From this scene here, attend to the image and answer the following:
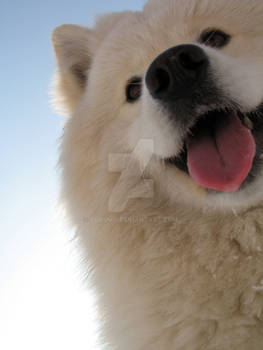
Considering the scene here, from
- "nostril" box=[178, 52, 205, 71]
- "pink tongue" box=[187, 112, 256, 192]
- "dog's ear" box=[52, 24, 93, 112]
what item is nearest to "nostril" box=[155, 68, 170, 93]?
"nostril" box=[178, 52, 205, 71]

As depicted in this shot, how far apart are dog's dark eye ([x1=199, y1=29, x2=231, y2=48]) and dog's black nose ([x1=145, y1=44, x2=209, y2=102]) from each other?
653mm

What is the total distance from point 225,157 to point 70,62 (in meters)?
2.34

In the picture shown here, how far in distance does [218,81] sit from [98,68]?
4.97ft

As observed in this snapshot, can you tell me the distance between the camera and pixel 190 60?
250cm

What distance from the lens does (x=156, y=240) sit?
2838 millimetres

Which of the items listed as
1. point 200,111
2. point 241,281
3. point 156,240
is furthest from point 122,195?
point 241,281

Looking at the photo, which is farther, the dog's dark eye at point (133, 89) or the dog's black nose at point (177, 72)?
the dog's dark eye at point (133, 89)

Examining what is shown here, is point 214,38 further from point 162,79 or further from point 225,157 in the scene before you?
point 225,157

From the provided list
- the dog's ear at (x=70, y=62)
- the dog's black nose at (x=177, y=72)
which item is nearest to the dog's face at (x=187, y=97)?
the dog's black nose at (x=177, y=72)

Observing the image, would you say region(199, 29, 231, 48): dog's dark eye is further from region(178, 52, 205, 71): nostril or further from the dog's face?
region(178, 52, 205, 71): nostril

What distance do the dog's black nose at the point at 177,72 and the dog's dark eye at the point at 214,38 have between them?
0.65m

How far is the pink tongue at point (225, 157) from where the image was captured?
2.52 meters

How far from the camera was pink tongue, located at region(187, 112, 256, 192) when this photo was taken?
2.52m

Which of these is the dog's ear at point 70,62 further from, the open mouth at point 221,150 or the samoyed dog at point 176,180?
the open mouth at point 221,150
